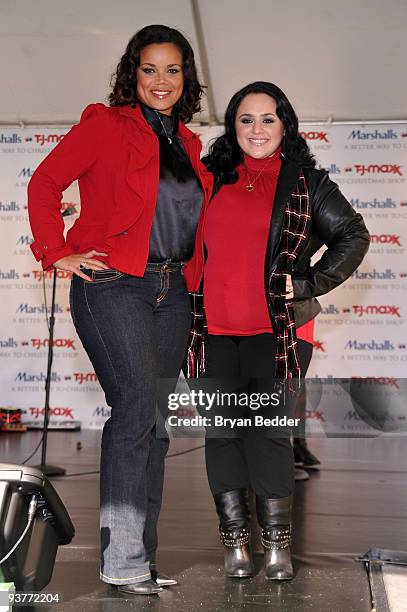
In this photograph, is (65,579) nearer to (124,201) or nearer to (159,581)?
(159,581)

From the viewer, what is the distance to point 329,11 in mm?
5781

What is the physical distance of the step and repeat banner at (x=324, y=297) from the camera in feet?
22.5

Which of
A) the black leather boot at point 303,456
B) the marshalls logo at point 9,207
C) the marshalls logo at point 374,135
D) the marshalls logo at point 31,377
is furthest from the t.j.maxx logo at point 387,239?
the marshalls logo at point 9,207

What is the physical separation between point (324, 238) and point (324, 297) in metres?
4.17

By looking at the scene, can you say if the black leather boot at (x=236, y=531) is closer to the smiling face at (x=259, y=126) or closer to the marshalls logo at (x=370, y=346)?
the smiling face at (x=259, y=126)

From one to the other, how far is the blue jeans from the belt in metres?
0.01

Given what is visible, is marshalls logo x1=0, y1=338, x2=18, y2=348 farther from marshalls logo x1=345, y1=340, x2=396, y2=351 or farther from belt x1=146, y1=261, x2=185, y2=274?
belt x1=146, y1=261, x2=185, y2=274

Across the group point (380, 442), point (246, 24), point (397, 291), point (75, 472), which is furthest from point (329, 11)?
point (75, 472)

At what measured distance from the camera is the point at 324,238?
270 cm

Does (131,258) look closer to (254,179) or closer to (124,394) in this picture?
(124,394)

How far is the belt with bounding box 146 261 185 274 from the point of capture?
2369mm

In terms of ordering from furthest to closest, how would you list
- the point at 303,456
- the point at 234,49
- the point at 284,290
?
the point at 234,49
the point at 303,456
the point at 284,290

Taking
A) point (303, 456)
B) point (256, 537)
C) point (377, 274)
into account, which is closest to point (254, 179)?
point (256, 537)

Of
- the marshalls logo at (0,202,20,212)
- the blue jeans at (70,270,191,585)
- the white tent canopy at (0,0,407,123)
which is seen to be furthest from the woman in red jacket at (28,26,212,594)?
the marshalls logo at (0,202,20,212)
